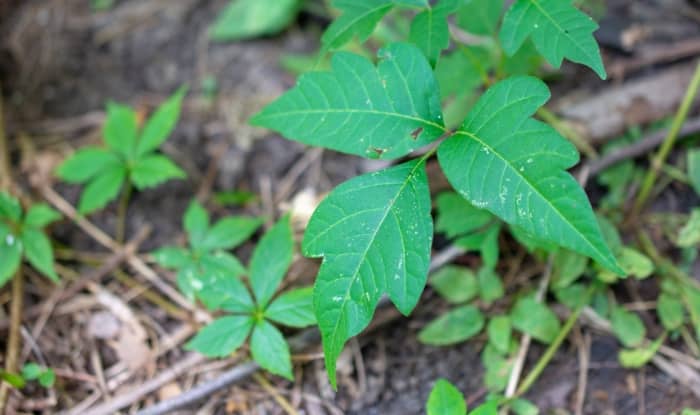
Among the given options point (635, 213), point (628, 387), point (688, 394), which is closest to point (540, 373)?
point (628, 387)

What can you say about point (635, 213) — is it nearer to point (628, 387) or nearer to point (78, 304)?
point (628, 387)

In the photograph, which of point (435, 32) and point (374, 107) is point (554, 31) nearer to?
point (435, 32)

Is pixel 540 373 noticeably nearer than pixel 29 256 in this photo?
Yes

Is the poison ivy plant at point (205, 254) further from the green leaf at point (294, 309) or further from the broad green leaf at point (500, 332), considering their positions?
the broad green leaf at point (500, 332)

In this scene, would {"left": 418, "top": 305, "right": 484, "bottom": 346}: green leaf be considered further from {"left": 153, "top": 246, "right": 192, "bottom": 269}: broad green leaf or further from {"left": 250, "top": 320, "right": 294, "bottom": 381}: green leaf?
{"left": 153, "top": 246, "right": 192, "bottom": 269}: broad green leaf

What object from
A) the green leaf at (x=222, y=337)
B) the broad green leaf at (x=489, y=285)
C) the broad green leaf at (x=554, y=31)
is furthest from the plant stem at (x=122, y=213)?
the broad green leaf at (x=554, y=31)

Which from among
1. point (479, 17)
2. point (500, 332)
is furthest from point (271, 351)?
point (479, 17)

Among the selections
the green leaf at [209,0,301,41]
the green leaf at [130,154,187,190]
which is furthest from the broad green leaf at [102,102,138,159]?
the green leaf at [209,0,301,41]
